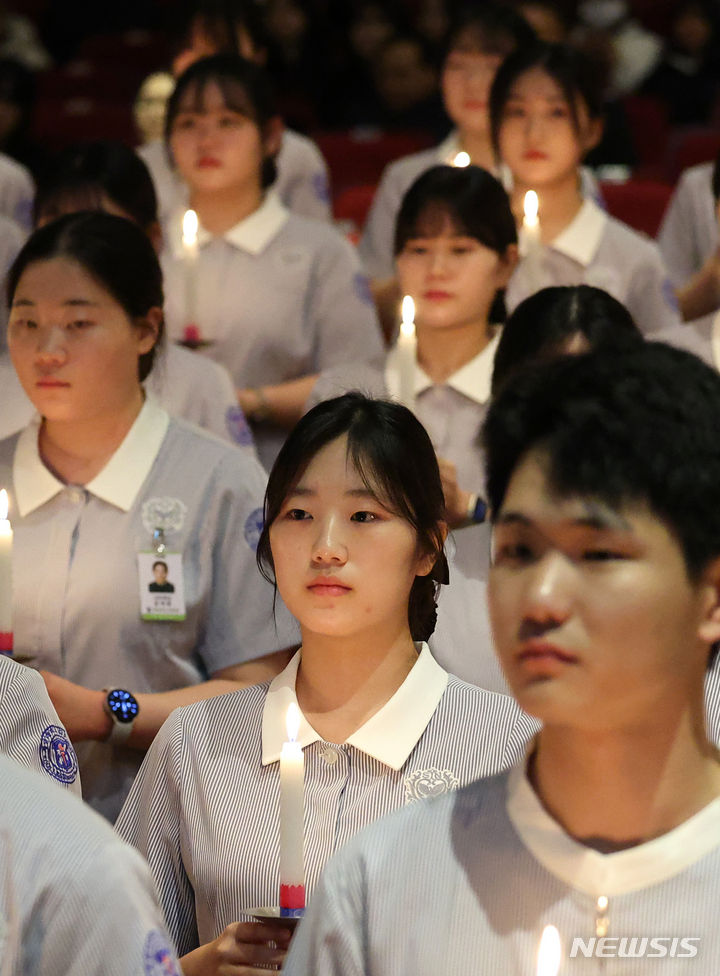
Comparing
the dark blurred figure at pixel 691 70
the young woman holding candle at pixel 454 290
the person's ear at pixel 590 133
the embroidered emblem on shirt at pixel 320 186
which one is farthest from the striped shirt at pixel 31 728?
the dark blurred figure at pixel 691 70

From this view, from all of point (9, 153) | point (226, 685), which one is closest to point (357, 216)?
point (9, 153)

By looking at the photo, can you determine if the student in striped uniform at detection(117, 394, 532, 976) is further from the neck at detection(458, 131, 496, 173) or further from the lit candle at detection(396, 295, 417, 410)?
the neck at detection(458, 131, 496, 173)

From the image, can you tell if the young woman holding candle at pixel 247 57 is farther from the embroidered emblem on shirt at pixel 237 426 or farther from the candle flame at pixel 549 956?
the candle flame at pixel 549 956

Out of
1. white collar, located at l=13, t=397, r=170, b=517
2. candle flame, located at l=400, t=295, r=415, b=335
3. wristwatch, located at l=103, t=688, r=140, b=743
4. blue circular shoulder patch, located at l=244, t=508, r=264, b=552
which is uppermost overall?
candle flame, located at l=400, t=295, r=415, b=335

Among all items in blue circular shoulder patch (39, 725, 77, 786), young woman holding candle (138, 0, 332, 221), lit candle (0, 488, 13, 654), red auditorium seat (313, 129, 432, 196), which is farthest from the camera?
red auditorium seat (313, 129, 432, 196)

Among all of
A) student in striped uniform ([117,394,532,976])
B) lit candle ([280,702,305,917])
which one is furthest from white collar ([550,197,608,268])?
lit candle ([280,702,305,917])

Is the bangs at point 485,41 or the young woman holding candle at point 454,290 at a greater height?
the bangs at point 485,41

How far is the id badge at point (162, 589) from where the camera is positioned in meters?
2.59

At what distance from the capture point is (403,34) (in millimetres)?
7027

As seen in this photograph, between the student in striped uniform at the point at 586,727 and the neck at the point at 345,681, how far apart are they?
0.67 meters

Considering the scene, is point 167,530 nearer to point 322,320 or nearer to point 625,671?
point 322,320

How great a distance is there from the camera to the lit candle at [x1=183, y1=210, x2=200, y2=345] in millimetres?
3295

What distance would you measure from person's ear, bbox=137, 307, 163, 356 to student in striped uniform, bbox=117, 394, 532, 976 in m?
0.70

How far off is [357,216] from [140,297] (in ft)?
8.69
